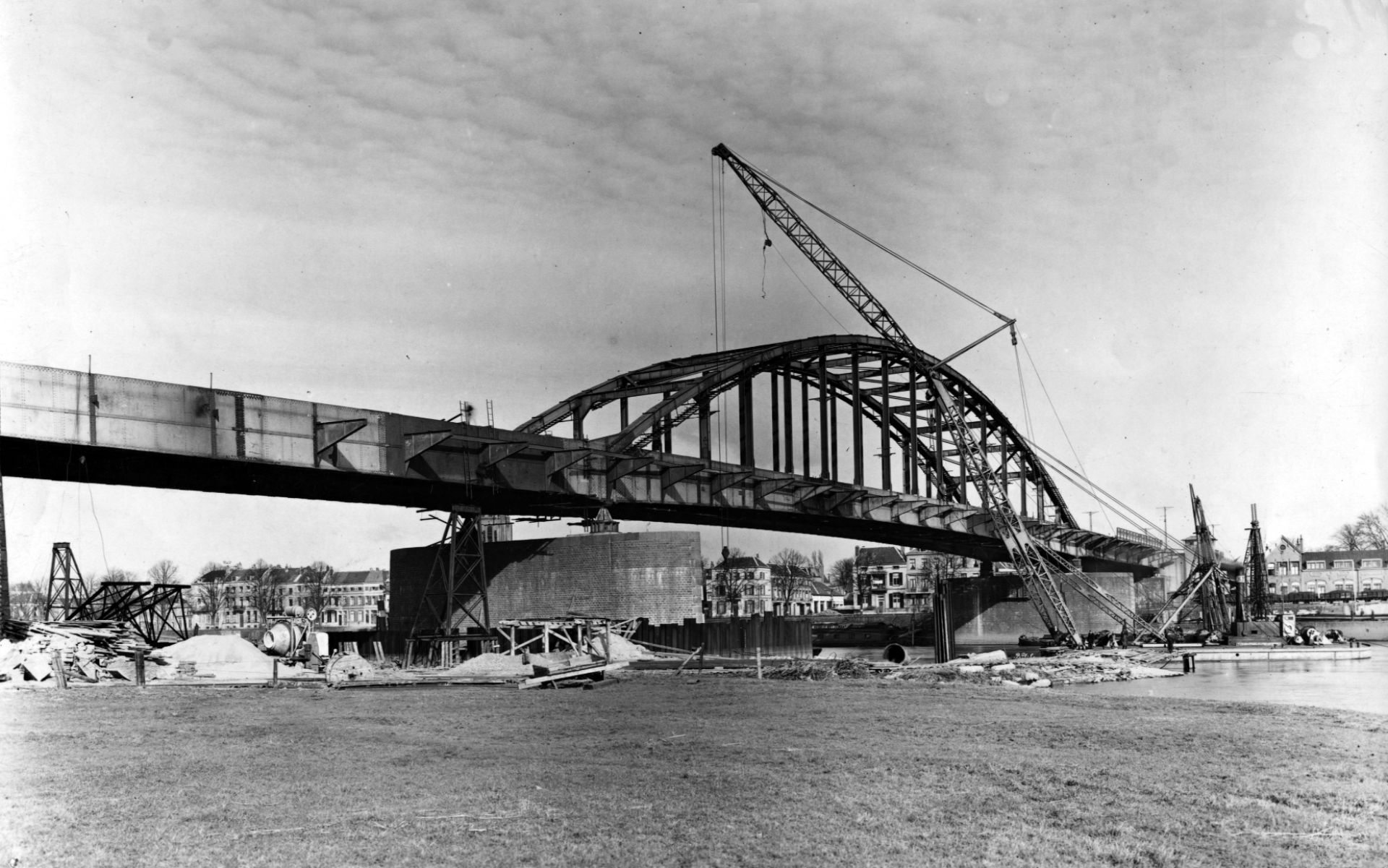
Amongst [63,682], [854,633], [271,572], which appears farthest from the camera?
[271,572]

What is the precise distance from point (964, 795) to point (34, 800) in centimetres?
1040

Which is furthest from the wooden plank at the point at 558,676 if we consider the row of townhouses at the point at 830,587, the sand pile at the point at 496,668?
the row of townhouses at the point at 830,587

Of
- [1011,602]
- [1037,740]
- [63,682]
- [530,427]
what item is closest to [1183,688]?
[1037,740]

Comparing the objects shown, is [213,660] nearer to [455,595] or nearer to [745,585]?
[455,595]

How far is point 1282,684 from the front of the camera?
42.0 metres

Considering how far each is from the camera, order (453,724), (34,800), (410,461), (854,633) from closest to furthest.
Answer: (34,800) → (453,724) → (410,461) → (854,633)

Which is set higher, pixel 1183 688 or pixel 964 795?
pixel 964 795

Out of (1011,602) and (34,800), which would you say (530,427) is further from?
(34,800)

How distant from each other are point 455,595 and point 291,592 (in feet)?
471

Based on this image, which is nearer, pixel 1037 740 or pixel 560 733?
pixel 1037 740

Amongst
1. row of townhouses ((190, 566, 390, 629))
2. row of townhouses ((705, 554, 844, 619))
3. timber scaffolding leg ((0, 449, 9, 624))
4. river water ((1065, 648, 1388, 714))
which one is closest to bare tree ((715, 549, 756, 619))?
row of townhouses ((705, 554, 844, 619))

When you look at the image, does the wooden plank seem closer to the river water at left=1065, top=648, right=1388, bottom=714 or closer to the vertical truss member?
the river water at left=1065, top=648, right=1388, bottom=714

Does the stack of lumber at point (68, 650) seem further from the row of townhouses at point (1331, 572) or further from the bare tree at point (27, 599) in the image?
the row of townhouses at point (1331, 572)

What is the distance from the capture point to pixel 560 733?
2034 centimetres
